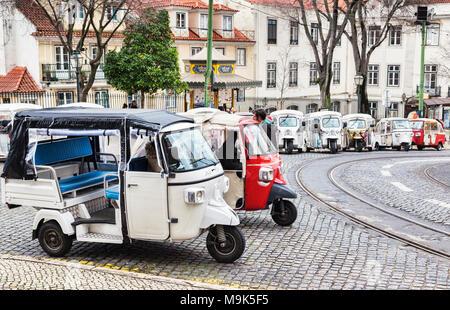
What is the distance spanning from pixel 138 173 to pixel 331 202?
6.45m

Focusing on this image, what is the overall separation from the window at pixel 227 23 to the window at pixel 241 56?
183 centimetres

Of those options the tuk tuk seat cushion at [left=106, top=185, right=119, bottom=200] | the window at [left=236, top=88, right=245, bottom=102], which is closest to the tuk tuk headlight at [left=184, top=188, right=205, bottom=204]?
the tuk tuk seat cushion at [left=106, top=185, right=119, bottom=200]

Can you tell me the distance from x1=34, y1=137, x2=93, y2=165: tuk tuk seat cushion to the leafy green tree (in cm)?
1896

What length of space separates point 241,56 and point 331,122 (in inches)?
793

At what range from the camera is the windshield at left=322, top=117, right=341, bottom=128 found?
25.6m

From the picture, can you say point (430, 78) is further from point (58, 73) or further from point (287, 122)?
point (58, 73)

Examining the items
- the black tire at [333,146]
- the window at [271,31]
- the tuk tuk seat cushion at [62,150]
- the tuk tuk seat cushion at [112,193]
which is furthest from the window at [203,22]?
the tuk tuk seat cushion at [112,193]

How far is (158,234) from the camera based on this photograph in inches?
301

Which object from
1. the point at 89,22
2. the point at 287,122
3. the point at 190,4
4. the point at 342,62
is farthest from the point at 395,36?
the point at 89,22

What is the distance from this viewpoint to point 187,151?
7887 mm

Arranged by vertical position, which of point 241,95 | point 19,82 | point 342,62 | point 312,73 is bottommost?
point 241,95

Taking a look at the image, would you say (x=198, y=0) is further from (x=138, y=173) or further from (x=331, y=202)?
(x=138, y=173)

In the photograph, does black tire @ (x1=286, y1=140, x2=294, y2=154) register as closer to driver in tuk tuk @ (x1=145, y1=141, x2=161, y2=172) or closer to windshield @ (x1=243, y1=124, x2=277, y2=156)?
windshield @ (x1=243, y1=124, x2=277, y2=156)
